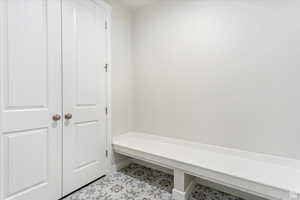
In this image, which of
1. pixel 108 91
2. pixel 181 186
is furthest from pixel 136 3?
pixel 181 186

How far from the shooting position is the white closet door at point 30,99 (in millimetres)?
1301

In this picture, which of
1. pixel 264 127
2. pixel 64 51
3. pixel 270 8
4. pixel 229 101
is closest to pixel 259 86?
pixel 229 101

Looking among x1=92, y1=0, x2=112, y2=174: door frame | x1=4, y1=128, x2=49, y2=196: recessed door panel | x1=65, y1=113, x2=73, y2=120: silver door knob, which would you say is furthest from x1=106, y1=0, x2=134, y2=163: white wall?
x1=4, y1=128, x2=49, y2=196: recessed door panel

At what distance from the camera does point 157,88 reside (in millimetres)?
2461

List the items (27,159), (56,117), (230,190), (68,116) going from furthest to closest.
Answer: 1. (230,190)
2. (68,116)
3. (56,117)
4. (27,159)

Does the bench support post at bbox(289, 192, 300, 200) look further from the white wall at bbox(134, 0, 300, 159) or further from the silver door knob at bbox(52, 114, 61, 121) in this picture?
the silver door knob at bbox(52, 114, 61, 121)

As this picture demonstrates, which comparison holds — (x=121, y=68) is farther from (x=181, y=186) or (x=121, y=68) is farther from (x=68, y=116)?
(x=181, y=186)

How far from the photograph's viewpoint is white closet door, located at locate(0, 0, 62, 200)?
1.30 meters

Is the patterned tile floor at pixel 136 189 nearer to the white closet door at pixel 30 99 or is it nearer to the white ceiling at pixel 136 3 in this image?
the white closet door at pixel 30 99

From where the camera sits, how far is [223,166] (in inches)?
59.3

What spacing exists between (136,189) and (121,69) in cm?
176

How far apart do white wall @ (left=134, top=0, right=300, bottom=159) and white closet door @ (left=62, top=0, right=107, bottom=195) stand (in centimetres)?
80

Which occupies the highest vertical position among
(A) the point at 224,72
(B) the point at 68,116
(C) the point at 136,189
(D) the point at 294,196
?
(A) the point at 224,72

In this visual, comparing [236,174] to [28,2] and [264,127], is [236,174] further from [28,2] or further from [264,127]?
[28,2]
